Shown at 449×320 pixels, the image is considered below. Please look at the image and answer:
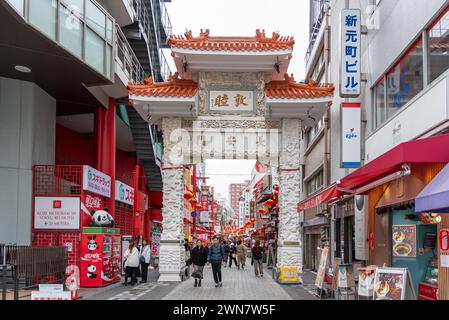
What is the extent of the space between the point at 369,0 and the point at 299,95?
4.13 meters

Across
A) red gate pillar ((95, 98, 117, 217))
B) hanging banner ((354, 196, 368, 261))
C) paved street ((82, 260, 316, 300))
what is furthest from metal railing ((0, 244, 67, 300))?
hanging banner ((354, 196, 368, 261))

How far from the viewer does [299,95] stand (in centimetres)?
2106

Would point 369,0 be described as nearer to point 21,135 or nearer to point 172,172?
point 172,172

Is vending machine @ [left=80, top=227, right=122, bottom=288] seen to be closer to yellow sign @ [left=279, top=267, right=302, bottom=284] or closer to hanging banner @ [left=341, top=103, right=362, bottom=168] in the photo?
yellow sign @ [left=279, top=267, right=302, bottom=284]

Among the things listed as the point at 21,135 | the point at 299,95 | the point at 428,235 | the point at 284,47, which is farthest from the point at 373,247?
the point at 21,135

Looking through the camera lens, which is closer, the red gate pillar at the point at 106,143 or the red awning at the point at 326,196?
the red awning at the point at 326,196

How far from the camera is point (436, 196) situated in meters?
9.43

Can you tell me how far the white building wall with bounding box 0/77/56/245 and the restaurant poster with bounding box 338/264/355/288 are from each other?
35.9 feet

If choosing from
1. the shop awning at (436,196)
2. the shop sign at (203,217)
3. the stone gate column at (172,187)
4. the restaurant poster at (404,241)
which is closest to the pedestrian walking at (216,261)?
the stone gate column at (172,187)

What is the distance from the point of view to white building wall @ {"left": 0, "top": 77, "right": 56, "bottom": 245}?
19281 millimetres

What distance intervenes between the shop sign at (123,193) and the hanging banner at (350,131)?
11911 mm

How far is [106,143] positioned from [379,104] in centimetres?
1206

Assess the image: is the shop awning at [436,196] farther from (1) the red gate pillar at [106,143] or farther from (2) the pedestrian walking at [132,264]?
(1) the red gate pillar at [106,143]

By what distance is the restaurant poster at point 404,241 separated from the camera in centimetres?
1462
